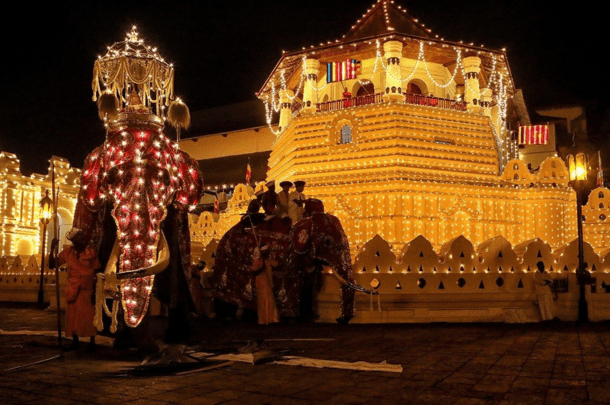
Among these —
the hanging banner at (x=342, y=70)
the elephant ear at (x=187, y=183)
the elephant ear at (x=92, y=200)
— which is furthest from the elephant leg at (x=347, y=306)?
the hanging banner at (x=342, y=70)

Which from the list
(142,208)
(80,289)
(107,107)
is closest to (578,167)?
(107,107)

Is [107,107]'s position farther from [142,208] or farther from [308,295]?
[308,295]

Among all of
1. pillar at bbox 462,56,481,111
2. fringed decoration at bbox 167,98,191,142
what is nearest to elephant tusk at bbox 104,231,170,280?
fringed decoration at bbox 167,98,191,142

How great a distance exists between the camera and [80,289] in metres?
6.48

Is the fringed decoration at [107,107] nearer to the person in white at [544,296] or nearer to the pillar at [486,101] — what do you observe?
the person in white at [544,296]

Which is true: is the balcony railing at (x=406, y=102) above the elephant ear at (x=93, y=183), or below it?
above

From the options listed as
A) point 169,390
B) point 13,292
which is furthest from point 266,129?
point 169,390

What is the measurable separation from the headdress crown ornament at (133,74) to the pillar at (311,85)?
15.1m

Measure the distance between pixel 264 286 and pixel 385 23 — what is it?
624 inches

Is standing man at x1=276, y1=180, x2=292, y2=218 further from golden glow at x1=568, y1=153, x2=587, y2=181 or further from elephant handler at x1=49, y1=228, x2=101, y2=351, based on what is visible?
golden glow at x1=568, y1=153, x2=587, y2=181

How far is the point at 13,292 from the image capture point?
17828 mm

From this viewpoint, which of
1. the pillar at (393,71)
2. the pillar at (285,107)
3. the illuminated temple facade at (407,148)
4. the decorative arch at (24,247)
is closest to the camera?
the illuminated temple facade at (407,148)

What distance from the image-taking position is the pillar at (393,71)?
2092cm

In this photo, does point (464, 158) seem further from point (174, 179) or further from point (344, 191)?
point (174, 179)
